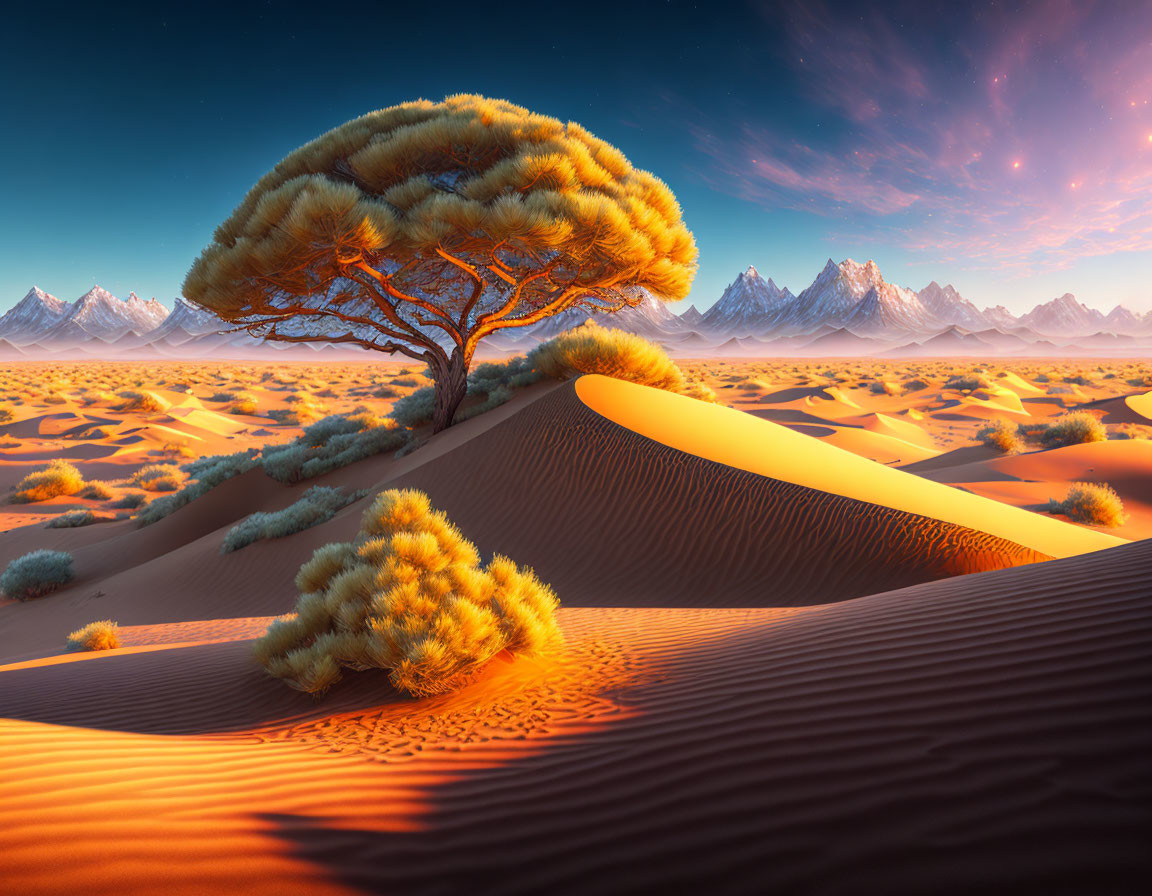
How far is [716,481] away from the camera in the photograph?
8375 millimetres

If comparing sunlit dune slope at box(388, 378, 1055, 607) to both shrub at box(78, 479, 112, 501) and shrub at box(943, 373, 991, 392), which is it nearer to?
shrub at box(78, 479, 112, 501)

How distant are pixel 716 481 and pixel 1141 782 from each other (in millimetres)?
6764

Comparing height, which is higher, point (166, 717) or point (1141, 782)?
point (1141, 782)

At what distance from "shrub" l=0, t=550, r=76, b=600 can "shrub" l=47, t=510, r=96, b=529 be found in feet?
12.2

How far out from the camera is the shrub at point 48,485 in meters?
14.0

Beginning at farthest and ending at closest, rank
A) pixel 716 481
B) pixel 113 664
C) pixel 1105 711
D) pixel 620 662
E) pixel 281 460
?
pixel 281 460 < pixel 716 481 < pixel 113 664 < pixel 620 662 < pixel 1105 711

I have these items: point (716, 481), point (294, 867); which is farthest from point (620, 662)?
point (716, 481)

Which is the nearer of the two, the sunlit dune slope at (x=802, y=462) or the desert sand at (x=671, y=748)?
the desert sand at (x=671, y=748)

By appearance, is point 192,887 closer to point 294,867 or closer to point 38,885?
point 294,867

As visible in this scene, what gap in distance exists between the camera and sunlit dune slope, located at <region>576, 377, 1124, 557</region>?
25.2 ft

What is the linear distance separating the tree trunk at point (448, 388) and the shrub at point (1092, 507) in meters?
12.7

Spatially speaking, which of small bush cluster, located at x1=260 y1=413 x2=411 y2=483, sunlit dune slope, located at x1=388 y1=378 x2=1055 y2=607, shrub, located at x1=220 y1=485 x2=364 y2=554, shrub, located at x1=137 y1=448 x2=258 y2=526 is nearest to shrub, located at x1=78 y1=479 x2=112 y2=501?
shrub, located at x1=137 y1=448 x2=258 y2=526

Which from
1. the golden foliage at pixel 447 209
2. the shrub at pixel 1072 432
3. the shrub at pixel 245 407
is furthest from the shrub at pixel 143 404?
the shrub at pixel 1072 432

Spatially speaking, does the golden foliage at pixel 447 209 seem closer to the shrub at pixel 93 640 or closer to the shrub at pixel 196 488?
the shrub at pixel 196 488
